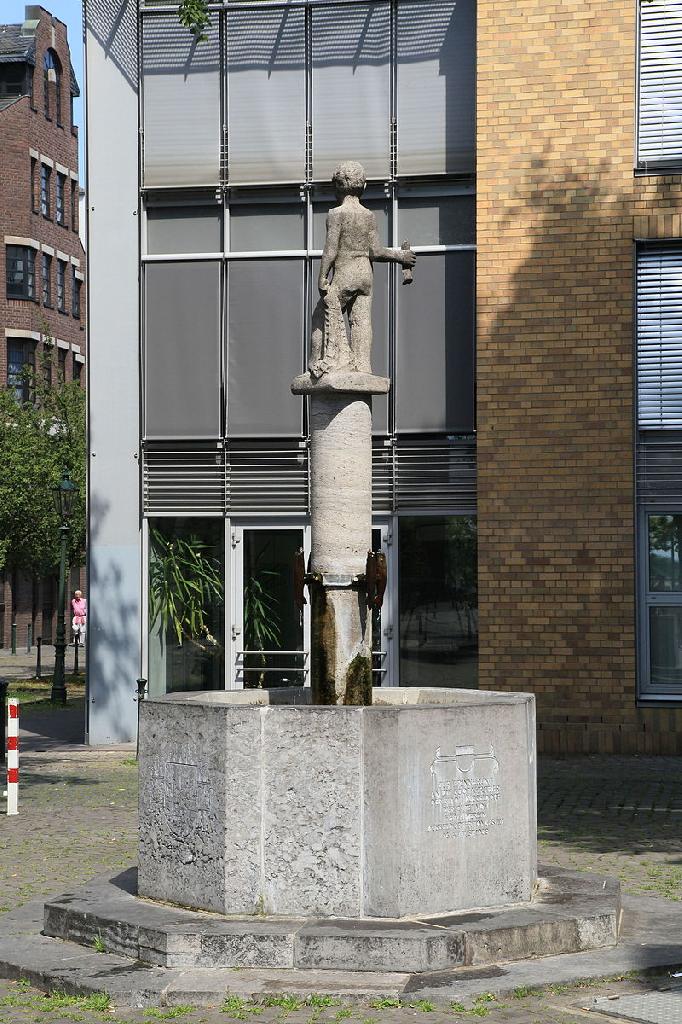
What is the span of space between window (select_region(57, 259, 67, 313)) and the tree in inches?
745

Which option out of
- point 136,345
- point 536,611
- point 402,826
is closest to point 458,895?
point 402,826

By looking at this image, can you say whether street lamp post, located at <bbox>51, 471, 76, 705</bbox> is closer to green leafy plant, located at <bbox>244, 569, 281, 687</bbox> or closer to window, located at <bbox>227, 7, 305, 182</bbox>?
green leafy plant, located at <bbox>244, 569, 281, 687</bbox>

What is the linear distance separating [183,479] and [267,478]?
40.7 inches

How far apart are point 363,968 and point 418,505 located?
10778 millimetres

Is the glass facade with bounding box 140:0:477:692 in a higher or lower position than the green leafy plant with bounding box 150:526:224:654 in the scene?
higher

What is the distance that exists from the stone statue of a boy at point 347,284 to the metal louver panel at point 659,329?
8.09 m

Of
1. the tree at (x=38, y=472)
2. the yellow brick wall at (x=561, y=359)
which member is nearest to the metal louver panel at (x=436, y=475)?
the yellow brick wall at (x=561, y=359)

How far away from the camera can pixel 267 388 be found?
62.2 ft

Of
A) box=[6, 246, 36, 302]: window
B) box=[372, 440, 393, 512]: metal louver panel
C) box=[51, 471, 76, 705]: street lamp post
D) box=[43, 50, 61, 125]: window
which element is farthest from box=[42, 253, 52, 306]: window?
box=[372, 440, 393, 512]: metal louver panel

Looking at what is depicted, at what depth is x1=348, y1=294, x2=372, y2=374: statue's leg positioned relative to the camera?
10023mm

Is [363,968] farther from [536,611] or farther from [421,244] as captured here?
[421,244]

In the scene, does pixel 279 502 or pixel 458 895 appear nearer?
pixel 458 895

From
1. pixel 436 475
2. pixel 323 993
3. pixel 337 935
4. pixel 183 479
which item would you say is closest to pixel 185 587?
pixel 183 479

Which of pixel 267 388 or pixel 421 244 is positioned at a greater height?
pixel 421 244
